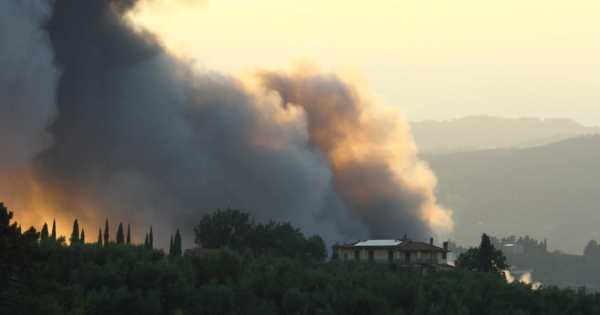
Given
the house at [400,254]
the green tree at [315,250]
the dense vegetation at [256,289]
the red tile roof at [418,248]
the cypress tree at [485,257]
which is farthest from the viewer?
the green tree at [315,250]

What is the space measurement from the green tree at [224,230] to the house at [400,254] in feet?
62.6

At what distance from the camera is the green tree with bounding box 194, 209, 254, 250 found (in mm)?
173375

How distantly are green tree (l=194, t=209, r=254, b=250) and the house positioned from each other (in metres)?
19.1

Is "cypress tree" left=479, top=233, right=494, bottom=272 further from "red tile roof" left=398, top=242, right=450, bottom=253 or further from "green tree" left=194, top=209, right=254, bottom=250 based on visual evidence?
"green tree" left=194, top=209, right=254, bottom=250

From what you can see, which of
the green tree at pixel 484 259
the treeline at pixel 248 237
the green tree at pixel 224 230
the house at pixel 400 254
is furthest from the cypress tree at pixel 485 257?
the green tree at pixel 224 230

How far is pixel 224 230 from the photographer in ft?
572

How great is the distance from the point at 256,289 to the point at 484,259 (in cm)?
5574

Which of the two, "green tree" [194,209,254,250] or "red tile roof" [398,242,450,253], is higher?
"green tree" [194,209,254,250]

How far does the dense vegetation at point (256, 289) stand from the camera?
8956cm

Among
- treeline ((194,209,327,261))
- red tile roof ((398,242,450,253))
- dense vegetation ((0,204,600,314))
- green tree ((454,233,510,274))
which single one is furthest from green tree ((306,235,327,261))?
dense vegetation ((0,204,600,314))

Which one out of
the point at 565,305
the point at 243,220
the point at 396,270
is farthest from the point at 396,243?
the point at 565,305

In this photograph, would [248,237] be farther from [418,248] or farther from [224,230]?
[418,248]

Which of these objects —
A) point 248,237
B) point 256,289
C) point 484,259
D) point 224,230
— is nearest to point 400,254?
point 484,259

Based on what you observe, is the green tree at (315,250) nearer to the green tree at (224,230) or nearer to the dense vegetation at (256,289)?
the green tree at (224,230)
